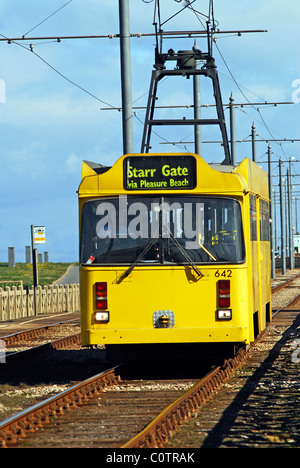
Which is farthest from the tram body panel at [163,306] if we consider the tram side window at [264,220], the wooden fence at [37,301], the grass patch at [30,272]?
the grass patch at [30,272]

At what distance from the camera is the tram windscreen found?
12.6 meters

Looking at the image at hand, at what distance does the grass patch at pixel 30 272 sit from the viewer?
5575 centimetres

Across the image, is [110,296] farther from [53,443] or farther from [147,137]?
[53,443]

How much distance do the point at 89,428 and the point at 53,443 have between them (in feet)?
2.62

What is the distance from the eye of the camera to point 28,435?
8.72m

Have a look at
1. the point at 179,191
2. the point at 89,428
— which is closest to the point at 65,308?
the point at 179,191

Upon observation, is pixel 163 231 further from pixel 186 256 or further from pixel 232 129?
pixel 232 129

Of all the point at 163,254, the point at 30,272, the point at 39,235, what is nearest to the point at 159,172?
the point at 163,254

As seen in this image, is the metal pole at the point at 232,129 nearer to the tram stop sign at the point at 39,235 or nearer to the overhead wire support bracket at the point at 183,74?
the tram stop sign at the point at 39,235

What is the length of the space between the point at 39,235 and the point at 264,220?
14.4 metres

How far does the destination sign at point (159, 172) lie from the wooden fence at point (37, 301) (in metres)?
16.0

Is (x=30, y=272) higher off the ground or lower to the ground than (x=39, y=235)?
lower

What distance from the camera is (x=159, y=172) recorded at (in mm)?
12711

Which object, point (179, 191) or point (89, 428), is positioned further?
point (179, 191)
